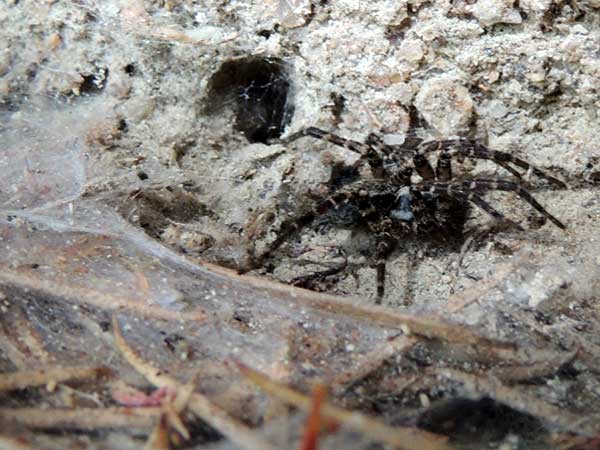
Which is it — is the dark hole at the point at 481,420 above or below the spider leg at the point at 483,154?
below

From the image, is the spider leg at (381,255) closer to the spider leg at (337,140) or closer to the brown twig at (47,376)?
the spider leg at (337,140)

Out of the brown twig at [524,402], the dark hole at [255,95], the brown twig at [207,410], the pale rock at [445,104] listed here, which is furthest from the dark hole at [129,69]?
the brown twig at [524,402]

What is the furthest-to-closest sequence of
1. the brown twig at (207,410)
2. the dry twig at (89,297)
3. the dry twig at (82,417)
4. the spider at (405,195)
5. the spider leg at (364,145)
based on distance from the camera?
the spider leg at (364,145), the spider at (405,195), the dry twig at (89,297), the dry twig at (82,417), the brown twig at (207,410)

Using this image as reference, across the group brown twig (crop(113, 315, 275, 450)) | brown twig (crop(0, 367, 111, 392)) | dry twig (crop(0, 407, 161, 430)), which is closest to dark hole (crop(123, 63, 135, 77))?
brown twig (crop(113, 315, 275, 450))

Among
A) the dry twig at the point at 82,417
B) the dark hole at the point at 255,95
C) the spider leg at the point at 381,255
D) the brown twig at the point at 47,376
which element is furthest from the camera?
the dark hole at the point at 255,95

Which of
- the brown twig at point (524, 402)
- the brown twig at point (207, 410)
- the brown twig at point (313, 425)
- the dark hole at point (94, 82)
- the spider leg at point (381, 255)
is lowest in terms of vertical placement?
the spider leg at point (381, 255)

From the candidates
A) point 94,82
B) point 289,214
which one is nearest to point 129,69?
point 94,82

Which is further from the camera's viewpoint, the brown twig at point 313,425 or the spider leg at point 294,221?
the spider leg at point 294,221

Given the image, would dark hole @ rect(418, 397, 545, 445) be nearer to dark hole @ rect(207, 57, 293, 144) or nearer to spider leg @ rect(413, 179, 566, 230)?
spider leg @ rect(413, 179, 566, 230)

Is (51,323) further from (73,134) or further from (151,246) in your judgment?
(73,134)
